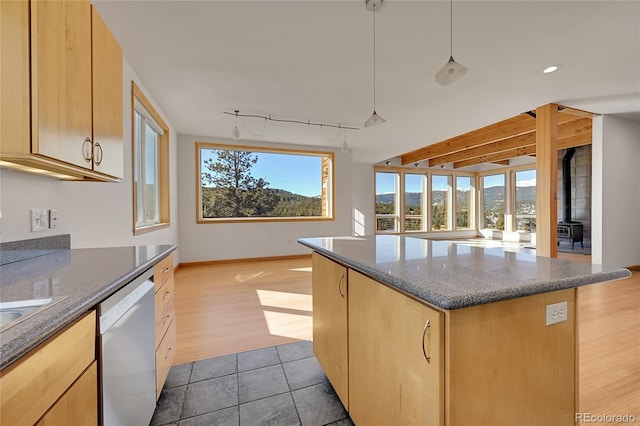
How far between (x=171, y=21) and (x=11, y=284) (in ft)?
6.64

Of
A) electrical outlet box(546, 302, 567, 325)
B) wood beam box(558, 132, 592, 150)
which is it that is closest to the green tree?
electrical outlet box(546, 302, 567, 325)

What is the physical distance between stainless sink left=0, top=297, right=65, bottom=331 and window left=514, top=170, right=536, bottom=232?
10347 millimetres

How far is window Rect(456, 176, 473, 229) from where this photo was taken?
9484 millimetres

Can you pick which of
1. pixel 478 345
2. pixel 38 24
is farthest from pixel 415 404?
pixel 38 24

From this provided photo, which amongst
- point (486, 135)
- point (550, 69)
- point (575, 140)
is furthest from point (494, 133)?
point (550, 69)

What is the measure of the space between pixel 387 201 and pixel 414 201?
110 centimetres

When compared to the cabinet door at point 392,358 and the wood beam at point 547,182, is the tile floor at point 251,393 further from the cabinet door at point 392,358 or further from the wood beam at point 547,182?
the wood beam at point 547,182

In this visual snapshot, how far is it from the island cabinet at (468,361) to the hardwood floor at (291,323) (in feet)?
2.48

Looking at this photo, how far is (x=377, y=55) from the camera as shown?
2451mm

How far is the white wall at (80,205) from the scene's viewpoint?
4.01 ft

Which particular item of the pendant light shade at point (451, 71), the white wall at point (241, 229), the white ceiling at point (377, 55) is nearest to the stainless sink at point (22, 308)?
the white ceiling at point (377, 55)

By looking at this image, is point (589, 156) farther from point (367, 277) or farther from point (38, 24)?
point (38, 24)

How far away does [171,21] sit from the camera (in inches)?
78.5

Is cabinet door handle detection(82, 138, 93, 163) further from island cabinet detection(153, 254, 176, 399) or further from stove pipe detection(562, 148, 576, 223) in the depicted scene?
stove pipe detection(562, 148, 576, 223)
